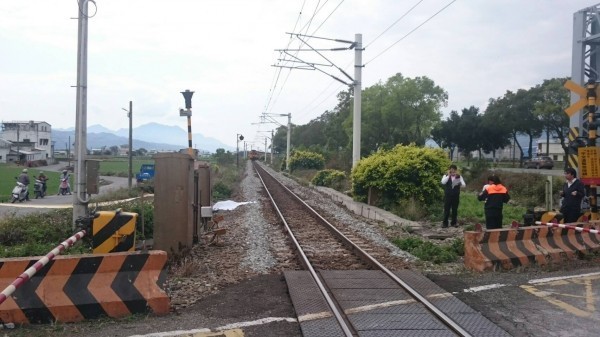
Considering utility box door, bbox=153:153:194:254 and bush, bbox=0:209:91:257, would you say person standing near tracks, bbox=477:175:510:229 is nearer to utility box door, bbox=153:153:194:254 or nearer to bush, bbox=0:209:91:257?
utility box door, bbox=153:153:194:254

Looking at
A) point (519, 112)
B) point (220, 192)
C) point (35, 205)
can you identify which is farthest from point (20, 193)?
point (519, 112)

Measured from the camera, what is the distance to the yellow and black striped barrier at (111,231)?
26.5 ft

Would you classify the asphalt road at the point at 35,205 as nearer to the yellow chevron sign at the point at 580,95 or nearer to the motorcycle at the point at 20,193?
the motorcycle at the point at 20,193

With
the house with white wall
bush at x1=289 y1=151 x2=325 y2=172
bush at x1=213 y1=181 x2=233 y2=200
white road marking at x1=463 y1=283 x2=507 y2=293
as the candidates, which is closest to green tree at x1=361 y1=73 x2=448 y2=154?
bush at x1=289 y1=151 x2=325 y2=172

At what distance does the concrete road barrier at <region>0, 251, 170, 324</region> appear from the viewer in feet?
20.2

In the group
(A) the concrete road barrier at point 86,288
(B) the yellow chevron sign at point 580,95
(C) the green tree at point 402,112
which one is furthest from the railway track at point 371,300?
(C) the green tree at point 402,112

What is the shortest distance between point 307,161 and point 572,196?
4859cm

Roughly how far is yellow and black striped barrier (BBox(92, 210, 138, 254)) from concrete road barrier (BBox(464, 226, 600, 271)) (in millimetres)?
5312

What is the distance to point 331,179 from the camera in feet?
120

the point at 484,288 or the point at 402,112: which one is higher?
the point at 402,112

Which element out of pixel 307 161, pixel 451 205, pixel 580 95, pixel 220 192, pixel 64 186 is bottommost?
pixel 220 192

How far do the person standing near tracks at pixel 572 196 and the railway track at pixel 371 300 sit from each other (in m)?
3.59

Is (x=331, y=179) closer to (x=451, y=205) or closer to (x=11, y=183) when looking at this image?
(x=451, y=205)

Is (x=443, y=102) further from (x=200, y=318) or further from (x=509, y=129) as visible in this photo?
(x=200, y=318)
